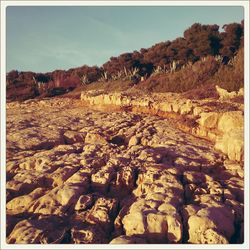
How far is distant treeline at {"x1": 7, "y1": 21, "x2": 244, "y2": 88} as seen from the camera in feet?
65.9

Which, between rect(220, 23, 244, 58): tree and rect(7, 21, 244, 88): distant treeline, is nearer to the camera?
rect(220, 23, 244, 58): tree

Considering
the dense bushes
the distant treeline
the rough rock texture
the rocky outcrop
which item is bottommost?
the rough rock texture

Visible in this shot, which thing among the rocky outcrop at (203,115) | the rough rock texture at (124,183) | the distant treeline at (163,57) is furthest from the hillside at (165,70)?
the rough rock texture at (124,183)

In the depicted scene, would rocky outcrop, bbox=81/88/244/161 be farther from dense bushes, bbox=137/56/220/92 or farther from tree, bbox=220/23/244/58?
tree, bbox=220/23/244/58

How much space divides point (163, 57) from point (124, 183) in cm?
1685

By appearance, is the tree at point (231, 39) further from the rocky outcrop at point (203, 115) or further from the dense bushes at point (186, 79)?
the rocky outcrop at point (203, 115)

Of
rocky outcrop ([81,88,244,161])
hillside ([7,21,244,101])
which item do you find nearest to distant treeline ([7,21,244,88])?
hillside ([7,21,244,101])

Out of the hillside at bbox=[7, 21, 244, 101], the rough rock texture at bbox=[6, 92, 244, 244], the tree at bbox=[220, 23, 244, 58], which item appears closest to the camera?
the rough rock texture at bbox=[6, 92, 244, 244]

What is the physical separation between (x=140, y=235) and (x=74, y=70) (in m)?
22.5

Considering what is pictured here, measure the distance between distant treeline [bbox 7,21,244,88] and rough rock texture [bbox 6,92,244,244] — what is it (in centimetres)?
1165

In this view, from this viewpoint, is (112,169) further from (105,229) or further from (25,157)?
(25,157)

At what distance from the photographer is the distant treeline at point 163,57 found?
20.1 m

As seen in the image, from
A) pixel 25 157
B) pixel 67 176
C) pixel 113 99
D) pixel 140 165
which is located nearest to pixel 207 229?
pixel 140 165

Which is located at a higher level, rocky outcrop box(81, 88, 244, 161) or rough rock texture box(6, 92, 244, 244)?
rocky outcrop box(81, 88, 244, 161)
